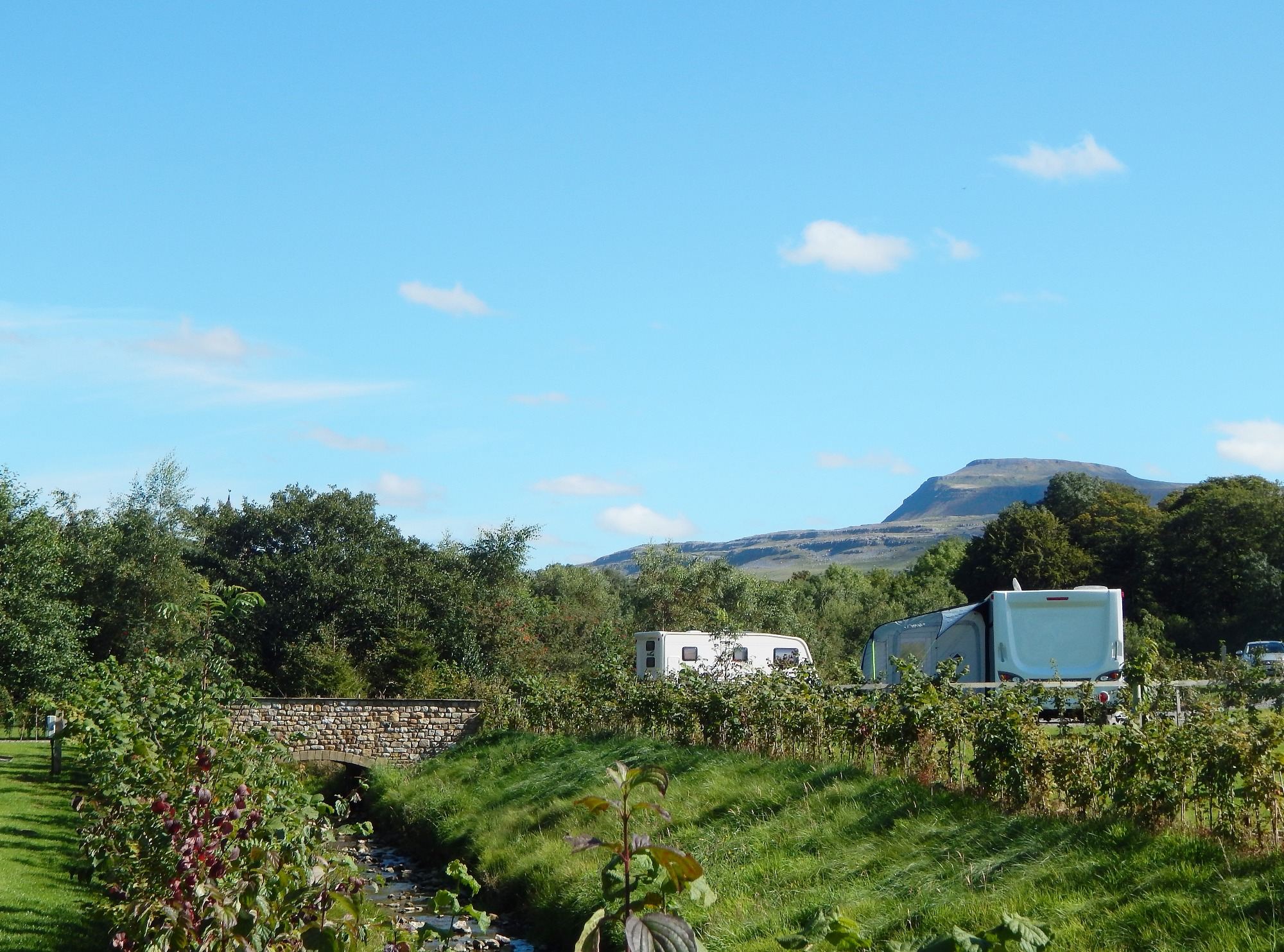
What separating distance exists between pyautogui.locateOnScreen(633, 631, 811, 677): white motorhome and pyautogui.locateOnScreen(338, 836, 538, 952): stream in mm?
8887

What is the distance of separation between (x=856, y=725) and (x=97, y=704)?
8.00 meters

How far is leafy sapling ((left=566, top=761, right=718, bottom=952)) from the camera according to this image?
8.91 feet

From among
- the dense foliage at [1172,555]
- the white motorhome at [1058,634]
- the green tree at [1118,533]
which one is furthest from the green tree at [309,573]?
the green tree at [1118,533]

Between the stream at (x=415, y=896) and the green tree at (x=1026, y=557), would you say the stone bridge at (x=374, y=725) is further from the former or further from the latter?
the green tree at (x=1026, y=557)

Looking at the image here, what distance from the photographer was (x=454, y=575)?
39469 millimetres

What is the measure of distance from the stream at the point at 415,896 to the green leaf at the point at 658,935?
7983 mm

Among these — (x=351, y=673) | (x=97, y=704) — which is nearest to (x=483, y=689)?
(x=351, y=673)

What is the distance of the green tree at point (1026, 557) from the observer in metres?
55.9

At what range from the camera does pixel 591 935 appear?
3.10 m

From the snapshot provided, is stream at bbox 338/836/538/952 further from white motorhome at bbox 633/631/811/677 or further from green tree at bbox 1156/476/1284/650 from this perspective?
green tree at bbox 1156/476/1284/650

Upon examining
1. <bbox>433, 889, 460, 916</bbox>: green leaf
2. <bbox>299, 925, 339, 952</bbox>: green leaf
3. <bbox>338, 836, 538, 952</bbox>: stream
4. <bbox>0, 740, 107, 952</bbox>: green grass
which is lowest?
<bbox>338, 836, 538, 952</bbox>: stream

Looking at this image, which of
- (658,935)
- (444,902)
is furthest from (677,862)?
(444,902)

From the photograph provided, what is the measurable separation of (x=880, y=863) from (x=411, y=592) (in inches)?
1176

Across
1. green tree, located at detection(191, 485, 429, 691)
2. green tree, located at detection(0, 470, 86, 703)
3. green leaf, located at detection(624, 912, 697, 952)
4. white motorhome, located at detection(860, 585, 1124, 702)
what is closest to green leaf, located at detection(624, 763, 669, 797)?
green leaf, located at detection(624, 912, 697, 952)
